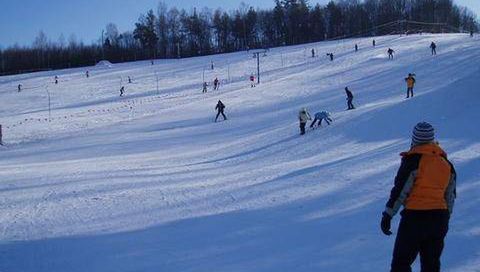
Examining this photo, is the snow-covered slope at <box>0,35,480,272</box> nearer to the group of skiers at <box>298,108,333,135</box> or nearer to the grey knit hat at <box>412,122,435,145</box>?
the group of skiers at <box>298,108,333,135</box>

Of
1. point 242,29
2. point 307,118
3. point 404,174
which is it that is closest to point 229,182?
point 404,174

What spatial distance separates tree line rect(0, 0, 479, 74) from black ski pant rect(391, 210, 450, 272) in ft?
333

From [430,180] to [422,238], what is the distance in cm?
48

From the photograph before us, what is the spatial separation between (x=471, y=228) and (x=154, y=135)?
69.0 ft

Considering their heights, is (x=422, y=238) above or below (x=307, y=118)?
above

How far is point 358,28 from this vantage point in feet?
356

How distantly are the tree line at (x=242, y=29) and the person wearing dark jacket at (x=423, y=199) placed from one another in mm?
101469

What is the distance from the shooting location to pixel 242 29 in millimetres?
110250

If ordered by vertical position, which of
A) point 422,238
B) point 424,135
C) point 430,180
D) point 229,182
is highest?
point 424,135

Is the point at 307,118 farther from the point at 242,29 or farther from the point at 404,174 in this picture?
the point at 242,29

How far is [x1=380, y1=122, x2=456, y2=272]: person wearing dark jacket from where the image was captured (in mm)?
4379

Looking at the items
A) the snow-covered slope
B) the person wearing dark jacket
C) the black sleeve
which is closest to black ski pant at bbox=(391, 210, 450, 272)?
the person wearing dark jacket

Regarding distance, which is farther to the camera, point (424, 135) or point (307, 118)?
point (307, 118)

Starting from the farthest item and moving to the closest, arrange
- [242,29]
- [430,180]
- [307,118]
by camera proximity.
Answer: [242,29] → [307,118] → [430,180]
